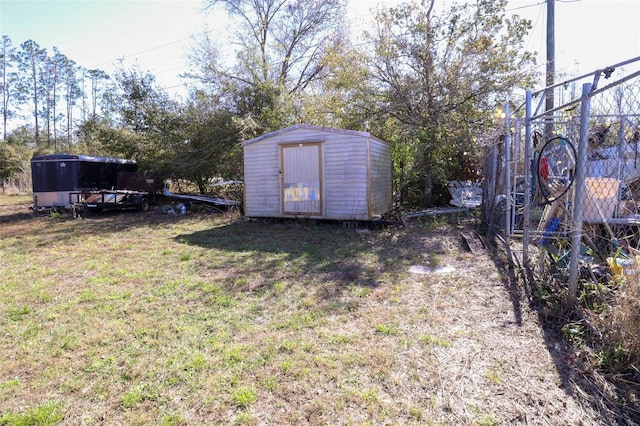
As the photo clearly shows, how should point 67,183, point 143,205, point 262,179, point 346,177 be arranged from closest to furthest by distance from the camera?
point 346,177, point 262,179, point 67,183, point 143,205

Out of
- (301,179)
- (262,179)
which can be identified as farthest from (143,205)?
(301,179)

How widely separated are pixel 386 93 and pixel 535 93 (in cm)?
558

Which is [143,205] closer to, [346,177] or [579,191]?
[346,177]

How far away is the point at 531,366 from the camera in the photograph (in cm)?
232

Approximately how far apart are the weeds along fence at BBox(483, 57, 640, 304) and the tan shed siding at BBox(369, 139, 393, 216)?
313 centimetres

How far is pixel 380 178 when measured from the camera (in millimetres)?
8492

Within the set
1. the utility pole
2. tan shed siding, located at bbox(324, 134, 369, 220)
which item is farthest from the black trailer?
the utility pole

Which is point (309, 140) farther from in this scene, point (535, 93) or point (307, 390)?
point (307, 390)

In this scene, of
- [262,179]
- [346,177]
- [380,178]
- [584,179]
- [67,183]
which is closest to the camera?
[584,179]

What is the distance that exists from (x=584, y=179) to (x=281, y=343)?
2608 mm

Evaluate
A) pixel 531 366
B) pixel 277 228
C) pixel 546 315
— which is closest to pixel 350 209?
pixel 277 228

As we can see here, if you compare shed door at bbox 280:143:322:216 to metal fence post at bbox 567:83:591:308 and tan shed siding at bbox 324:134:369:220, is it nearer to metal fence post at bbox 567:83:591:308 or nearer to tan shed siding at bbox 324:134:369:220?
tan shed siding at bbox 324:134:369:220

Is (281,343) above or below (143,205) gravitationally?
below

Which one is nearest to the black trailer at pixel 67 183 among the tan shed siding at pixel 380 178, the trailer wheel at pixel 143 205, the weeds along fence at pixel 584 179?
the trailer wheel at pixel 143 205
